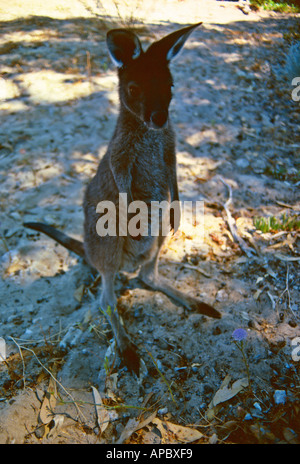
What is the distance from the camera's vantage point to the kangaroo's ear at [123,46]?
A: 169 centimetres

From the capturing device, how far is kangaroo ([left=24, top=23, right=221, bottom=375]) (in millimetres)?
1734

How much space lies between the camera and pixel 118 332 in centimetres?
211

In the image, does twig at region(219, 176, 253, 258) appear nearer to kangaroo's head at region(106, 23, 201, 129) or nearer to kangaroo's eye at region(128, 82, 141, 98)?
kangaroo's head at region(106, 23, 201, 129)

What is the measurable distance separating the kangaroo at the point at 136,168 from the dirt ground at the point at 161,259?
0.47ft

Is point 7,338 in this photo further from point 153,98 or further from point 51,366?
point 153,98

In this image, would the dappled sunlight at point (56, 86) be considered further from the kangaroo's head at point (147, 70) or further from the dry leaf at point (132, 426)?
the dry leaf at point (132, 426)

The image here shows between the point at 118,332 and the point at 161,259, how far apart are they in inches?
35.6

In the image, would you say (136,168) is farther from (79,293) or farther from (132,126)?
(79,293)

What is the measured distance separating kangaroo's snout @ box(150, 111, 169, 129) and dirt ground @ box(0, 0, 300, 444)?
1354 millimetres

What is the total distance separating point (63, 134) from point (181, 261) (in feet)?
7.43

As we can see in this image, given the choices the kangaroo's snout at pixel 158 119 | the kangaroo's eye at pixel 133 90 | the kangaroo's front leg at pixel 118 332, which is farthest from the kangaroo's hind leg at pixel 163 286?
the kangaroo's eye at pixel 133 90

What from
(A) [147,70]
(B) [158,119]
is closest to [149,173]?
(B) [158,119]

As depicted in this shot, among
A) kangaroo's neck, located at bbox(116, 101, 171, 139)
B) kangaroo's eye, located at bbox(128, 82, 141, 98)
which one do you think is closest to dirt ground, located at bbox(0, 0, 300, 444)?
kangaroo's neck, located at bbox(116, 101, 171, 139)
